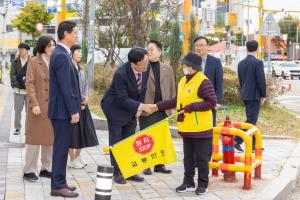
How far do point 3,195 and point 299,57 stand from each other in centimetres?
9140

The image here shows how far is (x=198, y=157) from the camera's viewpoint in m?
7.03

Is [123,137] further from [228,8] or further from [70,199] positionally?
[228,8]

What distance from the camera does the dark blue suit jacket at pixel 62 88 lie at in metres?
6.49

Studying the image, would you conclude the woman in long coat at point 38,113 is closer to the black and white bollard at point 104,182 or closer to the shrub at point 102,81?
the black and white bollard at point 104,182

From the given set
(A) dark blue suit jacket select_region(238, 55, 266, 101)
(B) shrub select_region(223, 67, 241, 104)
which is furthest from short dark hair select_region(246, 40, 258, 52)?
(B) shrub select_region(223, 67, 241, 104)

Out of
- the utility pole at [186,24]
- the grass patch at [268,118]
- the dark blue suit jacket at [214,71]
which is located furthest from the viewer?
the utility pole at [186,24]

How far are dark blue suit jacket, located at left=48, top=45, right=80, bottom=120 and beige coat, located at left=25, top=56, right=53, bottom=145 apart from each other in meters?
1.06

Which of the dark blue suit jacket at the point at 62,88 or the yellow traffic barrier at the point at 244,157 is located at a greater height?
the dark blue suit jacket at the point at 62,88

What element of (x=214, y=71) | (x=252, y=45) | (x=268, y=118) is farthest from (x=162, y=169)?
(x=268, y=118)

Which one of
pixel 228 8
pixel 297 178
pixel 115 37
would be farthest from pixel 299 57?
Result: pixel 297 178

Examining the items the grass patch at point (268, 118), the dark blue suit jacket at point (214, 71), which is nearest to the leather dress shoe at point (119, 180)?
the dark blue suit jacket at point (214, 71)

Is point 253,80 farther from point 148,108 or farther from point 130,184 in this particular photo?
point 130,184

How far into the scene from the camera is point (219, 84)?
8578 millimetres

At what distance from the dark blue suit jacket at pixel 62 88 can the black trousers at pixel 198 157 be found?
4.76ft
